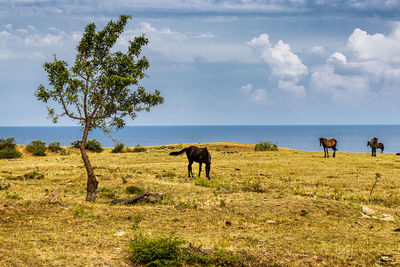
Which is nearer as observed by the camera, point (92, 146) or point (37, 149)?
point (37, 149)

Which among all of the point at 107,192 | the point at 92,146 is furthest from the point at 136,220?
the point at 92,146

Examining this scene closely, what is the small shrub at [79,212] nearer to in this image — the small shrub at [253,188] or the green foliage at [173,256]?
the green foliage at [173,256]

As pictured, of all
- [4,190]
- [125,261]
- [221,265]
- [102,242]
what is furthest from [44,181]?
[221,265]

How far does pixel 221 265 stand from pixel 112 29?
13.1m

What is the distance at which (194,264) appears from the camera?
894 cm

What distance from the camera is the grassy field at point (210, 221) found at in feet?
30.6

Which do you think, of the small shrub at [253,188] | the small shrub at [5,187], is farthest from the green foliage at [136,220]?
the small shrub at [5,187]

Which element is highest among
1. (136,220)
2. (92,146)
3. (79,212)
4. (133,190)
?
(92,146)

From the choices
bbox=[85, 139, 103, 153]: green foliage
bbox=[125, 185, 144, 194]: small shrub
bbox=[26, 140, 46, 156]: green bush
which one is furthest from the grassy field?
bbox=[85, 139, 103, 153]: green foliage

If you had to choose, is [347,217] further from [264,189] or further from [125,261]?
[125,261]

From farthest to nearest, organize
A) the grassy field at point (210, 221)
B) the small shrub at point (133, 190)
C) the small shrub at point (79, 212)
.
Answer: the small shrub at point (133, 190), the small shrub at point (79, 212), the grassy field at point (210, 221)

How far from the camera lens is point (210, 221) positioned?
13469 mm

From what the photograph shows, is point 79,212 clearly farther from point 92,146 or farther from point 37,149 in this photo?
point 92,146

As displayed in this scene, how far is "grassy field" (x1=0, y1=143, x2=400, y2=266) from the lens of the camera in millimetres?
9312
